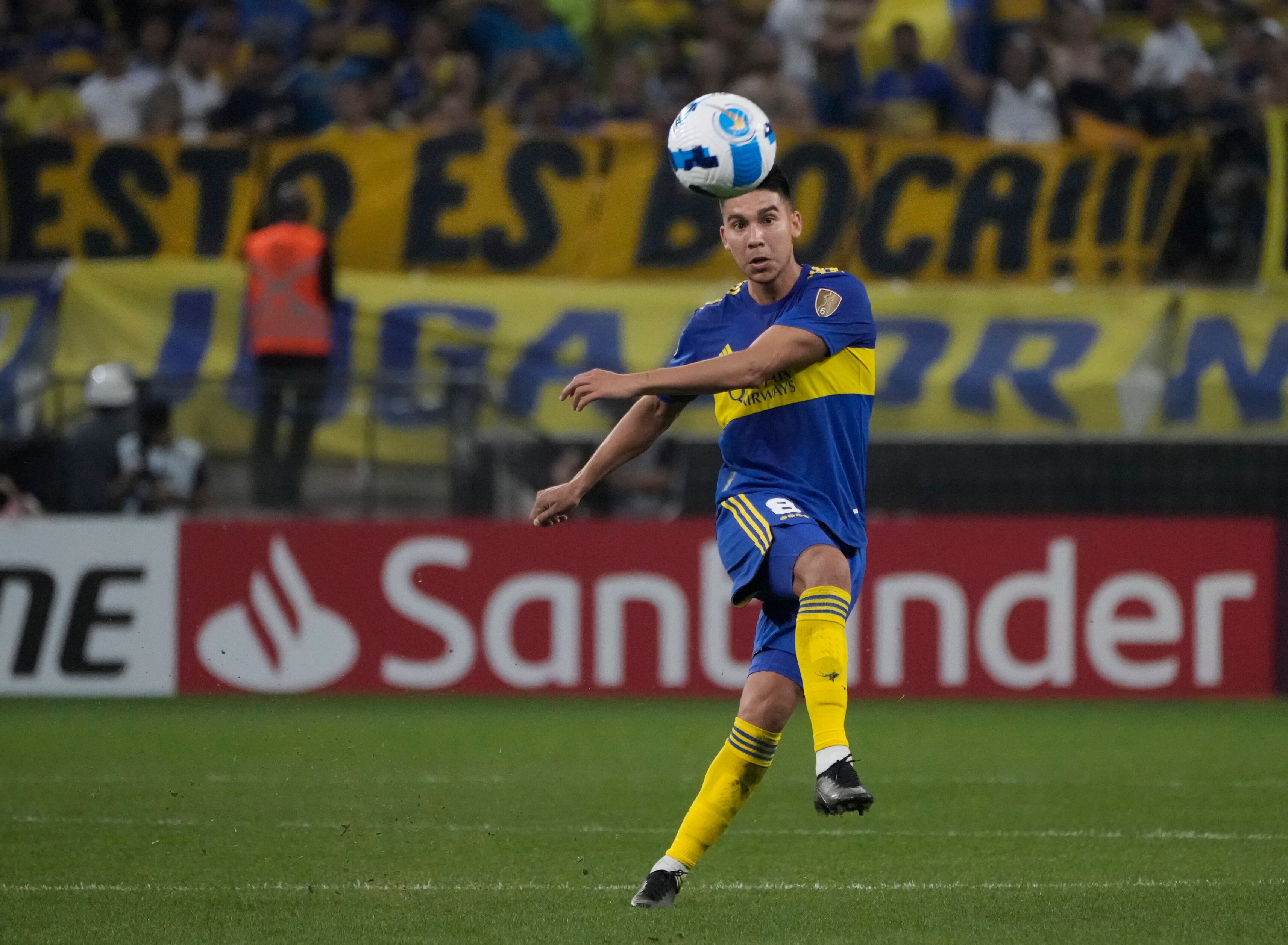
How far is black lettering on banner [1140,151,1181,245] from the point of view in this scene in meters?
13.7

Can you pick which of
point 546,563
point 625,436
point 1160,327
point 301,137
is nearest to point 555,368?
point 546,563

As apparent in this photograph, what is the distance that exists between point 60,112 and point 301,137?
2004 millimetres

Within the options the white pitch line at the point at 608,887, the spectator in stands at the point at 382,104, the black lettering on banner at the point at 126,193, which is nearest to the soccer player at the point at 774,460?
the white pitch line at the point at 608,887

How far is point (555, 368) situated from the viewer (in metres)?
13.0

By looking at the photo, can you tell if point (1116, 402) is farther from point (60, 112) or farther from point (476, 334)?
point (60, 112)

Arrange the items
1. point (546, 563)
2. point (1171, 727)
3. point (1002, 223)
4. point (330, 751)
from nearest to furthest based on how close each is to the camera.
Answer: point (330, 751), point (1171, 727), point (546, 563), point (1002, 223)

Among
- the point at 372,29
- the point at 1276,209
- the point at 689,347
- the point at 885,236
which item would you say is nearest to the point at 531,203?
the point at 885,236

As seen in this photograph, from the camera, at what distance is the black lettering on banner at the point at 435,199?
13.8 metres

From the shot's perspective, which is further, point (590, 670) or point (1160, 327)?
point (1160, 327)

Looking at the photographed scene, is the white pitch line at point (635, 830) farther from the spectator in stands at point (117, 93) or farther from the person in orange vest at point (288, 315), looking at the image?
the spectator in stands at point (117, 93)

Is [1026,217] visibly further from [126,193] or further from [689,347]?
[689,347]

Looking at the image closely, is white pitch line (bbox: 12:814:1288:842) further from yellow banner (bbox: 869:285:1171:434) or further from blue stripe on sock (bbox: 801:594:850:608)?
yellow banner (bbox: 869:285:1171:434)

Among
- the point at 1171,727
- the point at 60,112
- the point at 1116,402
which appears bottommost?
the point at 1171,727

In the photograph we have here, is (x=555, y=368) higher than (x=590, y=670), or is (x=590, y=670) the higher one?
(x=555, y=368)
